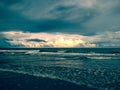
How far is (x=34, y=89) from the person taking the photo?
43.2ft

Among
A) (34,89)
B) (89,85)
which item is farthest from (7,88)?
(89,85)

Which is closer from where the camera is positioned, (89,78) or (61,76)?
(89,78)

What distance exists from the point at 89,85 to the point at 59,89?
259 centimetres

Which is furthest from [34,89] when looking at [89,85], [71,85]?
[89,85]

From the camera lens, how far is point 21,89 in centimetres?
1319

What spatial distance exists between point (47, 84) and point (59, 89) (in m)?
2.01

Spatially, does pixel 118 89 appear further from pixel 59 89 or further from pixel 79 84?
pixel 59 89

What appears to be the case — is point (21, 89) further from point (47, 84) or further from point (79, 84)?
point (79, 84)

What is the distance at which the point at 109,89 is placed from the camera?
13227 millimetres

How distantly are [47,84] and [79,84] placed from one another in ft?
8.36

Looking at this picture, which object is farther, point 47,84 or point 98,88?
point 47,84

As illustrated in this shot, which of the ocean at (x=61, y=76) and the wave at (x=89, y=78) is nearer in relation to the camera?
the ocean at (x=61, y=76)

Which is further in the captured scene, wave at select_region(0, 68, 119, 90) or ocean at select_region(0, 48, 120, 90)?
wave at select_region(0, 68, 119, 90)

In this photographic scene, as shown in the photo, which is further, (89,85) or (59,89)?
(89,85)
